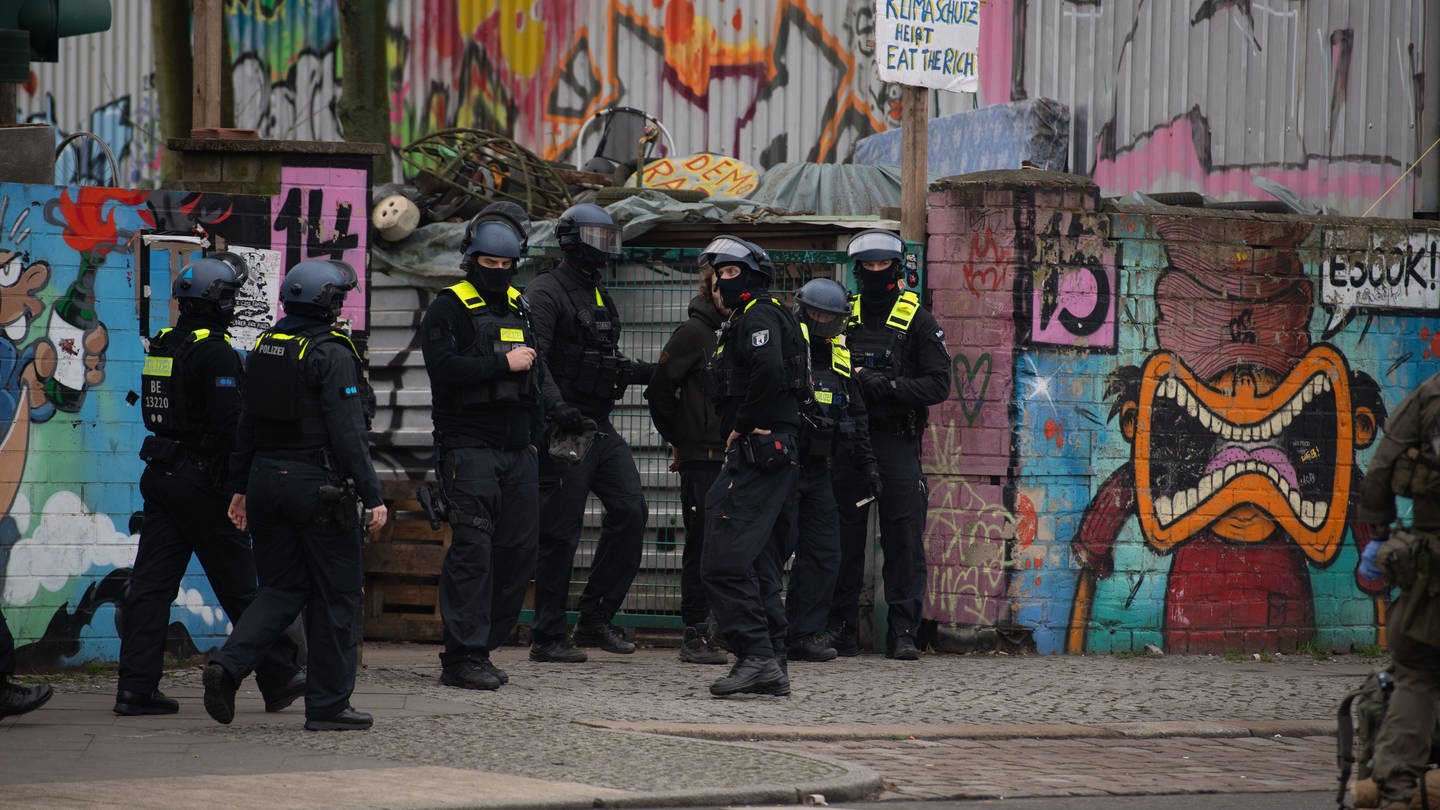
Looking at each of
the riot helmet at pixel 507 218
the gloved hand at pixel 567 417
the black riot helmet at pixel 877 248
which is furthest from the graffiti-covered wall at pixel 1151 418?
the riot helmet at pixel 507 218

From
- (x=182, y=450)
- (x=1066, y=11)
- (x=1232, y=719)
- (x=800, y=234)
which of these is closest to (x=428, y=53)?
(x=1066, y=11)

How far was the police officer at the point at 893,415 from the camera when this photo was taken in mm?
10016

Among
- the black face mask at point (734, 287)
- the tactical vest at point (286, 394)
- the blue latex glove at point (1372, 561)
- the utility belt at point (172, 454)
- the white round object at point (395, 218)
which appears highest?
the white round object at point (395, 218)

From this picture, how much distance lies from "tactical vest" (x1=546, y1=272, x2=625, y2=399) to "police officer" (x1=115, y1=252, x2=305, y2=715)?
195 cm

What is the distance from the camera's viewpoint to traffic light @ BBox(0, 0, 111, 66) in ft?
26.6

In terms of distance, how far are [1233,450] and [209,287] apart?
634cm

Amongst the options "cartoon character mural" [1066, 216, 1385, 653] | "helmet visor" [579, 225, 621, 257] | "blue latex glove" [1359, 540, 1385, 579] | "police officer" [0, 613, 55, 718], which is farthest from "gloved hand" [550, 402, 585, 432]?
"blue latex glove" [1359, 540, 1385, 579]

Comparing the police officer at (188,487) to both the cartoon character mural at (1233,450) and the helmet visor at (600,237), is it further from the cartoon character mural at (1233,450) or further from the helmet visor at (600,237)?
the cartoon character mural at (1233,450)

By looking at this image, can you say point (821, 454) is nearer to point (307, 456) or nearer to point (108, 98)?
point (307, 456)

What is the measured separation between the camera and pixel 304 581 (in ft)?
24.4

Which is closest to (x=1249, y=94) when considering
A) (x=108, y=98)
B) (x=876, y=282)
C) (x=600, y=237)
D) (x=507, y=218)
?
(x=876, y=282)

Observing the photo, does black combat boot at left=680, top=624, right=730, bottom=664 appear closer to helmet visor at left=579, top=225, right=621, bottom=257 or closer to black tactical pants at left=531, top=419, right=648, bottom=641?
black tactical pants at left=531, top=419, right=648, bottom=641

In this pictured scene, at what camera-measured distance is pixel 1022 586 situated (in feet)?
34.6

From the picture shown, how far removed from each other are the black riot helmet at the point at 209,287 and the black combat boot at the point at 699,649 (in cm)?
326
